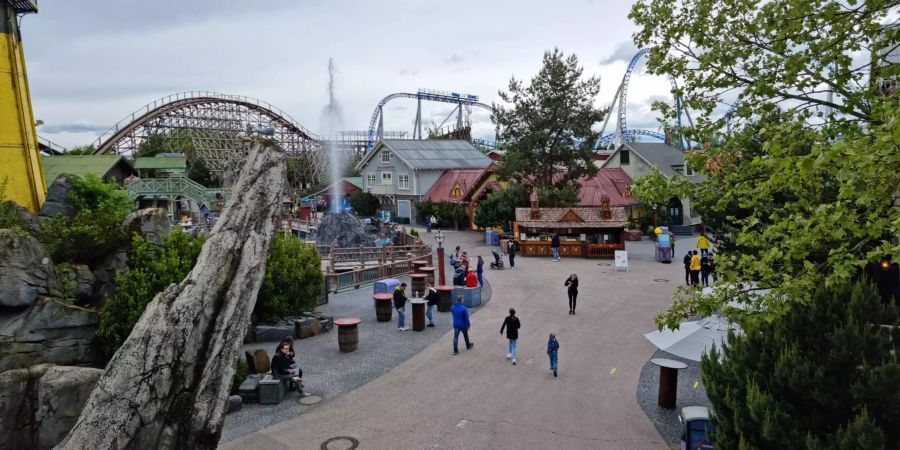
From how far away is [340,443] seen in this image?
10.6 m

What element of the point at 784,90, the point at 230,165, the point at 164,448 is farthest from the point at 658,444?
the point at 230,165

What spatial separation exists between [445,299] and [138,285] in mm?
10261

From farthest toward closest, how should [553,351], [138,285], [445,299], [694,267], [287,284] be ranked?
[694,267] < [445,299] < [287,284] < [138,285] < [553,351]

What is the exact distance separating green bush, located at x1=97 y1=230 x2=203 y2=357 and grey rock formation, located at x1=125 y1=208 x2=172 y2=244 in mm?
1434

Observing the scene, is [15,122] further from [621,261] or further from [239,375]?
[621,261]

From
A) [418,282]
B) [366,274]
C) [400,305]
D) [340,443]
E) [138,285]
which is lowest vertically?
[340,443]

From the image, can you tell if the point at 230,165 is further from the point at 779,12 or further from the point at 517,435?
the point at 779,12

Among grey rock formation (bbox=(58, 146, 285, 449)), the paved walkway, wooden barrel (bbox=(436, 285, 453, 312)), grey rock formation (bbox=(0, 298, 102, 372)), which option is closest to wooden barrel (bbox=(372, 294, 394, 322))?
wooden barrel (bbox=(436, 285, 453, 312))

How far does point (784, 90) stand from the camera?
8914mm

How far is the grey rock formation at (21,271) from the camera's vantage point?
12.7m

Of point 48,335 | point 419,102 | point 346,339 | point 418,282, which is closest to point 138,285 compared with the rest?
point 48,335

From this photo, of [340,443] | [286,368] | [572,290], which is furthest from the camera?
[572,290]

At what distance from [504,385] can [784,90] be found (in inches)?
326

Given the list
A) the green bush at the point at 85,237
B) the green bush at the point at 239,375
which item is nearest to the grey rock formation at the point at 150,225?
the green bush at the point at 85,237
